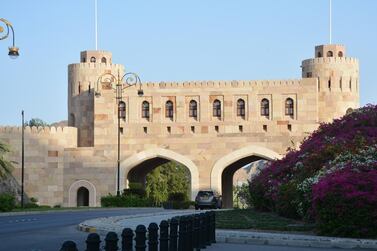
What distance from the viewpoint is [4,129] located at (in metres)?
64.4

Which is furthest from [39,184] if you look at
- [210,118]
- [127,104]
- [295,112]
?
[295,112]

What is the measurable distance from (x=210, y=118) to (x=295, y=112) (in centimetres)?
597

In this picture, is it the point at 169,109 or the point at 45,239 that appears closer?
the point at 45,239

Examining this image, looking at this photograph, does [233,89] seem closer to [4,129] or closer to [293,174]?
[4,129]

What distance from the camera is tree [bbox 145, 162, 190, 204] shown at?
8200 centimetres

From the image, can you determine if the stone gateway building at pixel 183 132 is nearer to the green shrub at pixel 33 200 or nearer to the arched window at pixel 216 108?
the arched window at pixel 216 108

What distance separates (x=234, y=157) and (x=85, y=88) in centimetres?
1339

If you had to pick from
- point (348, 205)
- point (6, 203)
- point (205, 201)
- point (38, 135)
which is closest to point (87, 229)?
point (348, 205)

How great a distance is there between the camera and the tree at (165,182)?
269 feet

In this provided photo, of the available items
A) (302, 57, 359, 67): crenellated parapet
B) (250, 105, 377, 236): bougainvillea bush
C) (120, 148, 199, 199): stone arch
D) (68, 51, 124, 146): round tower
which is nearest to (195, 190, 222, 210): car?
(250, 105, 377, 236): bougainvillea bush

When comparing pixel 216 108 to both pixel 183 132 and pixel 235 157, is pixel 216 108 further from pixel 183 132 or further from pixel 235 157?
pixel 235 157

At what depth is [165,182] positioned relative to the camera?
8644 cm

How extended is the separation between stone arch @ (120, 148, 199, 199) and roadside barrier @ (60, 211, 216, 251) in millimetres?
44536

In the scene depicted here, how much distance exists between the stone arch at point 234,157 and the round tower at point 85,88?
31.4ft
